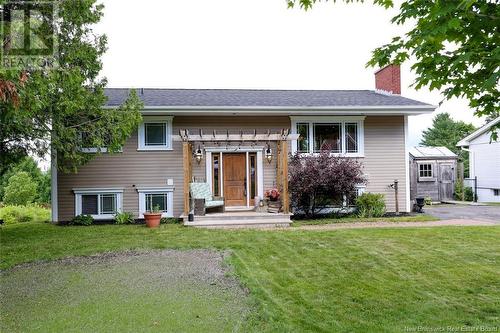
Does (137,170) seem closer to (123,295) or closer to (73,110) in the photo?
(73,110)

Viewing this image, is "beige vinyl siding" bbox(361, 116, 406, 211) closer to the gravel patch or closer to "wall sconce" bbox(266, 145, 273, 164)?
"wall sconce" bbox(266, 145, 273, 164)

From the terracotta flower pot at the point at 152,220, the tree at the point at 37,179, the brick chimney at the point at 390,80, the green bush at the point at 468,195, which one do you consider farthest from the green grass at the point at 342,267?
the tree at the point at 37,179

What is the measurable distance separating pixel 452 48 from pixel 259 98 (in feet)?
31.9

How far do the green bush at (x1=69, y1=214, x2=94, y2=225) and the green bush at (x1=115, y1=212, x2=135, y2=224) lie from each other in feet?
2.59

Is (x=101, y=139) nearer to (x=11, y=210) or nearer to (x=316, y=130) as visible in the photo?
(x=316, y=130)

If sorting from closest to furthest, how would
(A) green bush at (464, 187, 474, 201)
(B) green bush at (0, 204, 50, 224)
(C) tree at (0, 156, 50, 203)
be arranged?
(B) green bush at (0, 204, 50, 224) → (A) green bush at (464, 187, 474, 201) → (C) tree at (0, 156, 50, 203)

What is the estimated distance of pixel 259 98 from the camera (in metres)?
13.6

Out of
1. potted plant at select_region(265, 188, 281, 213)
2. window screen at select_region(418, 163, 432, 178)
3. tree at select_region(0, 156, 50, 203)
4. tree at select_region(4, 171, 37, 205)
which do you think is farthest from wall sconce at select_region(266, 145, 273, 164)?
tree at select_region(0, 156, 50, 203)

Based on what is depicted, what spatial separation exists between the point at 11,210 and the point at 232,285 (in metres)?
15.7

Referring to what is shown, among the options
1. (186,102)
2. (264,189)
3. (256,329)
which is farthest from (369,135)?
(256,329)

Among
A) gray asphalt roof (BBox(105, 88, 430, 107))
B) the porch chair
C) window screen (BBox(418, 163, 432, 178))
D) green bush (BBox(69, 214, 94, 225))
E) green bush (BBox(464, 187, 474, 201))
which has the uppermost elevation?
gray asphalt roof (BBox(105, 88, 430, 107))

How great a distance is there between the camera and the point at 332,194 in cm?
1215

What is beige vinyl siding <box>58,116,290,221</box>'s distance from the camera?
12016mm

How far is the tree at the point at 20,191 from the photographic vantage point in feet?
72.9
